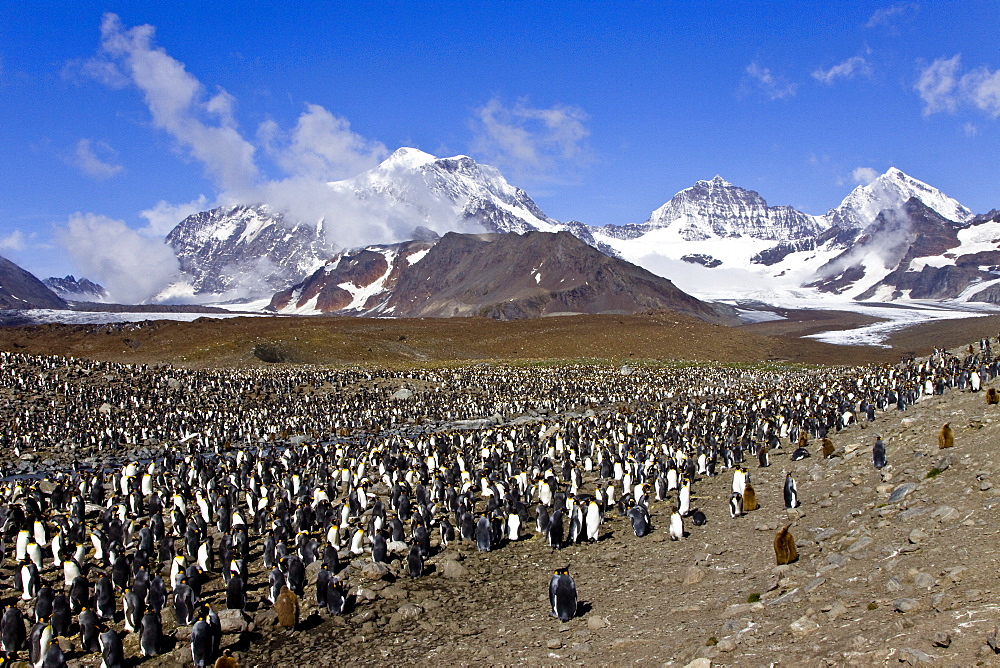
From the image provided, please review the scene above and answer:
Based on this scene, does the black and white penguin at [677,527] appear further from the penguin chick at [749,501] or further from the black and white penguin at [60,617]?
the black and white penguin at [60,617]

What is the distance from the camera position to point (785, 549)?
386 inches

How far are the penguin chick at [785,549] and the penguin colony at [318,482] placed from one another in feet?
0.09

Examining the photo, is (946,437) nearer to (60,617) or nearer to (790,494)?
(790,494)

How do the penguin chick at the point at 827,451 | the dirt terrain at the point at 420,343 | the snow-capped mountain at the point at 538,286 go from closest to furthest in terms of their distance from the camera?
1. the penguin chick at the point at 827,451
2. the dirt terrain at the point at 420,343
3. the snow-capped mountain at the point at 538,286

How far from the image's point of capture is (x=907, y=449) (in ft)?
45.4

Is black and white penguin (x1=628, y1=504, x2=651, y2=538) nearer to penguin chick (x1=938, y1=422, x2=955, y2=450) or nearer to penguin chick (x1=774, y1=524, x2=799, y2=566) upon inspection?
penguin chick (x1=774, y1=524, x2=799, y2=566)

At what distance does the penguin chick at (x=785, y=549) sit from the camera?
9781mm

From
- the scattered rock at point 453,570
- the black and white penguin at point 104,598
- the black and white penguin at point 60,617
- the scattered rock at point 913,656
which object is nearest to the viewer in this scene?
the scattered rock at point 913,656

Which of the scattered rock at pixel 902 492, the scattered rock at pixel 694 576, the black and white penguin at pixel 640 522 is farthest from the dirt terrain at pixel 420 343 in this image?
the scattered rock at pixel 694 576

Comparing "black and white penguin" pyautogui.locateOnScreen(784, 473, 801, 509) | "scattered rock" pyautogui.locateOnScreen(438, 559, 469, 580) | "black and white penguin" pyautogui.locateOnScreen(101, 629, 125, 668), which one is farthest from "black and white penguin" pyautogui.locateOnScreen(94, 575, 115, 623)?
"black and white penguin" pyautogui.locateOnScreen(784, 473, 801, 509)

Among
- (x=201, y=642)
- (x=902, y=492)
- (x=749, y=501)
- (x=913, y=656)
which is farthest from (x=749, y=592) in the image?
(x=201, y=642)

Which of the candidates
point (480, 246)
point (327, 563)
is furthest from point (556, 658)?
point (480, 246)

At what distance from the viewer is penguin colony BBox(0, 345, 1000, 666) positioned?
10.3 metres

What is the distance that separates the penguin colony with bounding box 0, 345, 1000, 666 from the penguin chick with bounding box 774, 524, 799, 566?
3 cm
